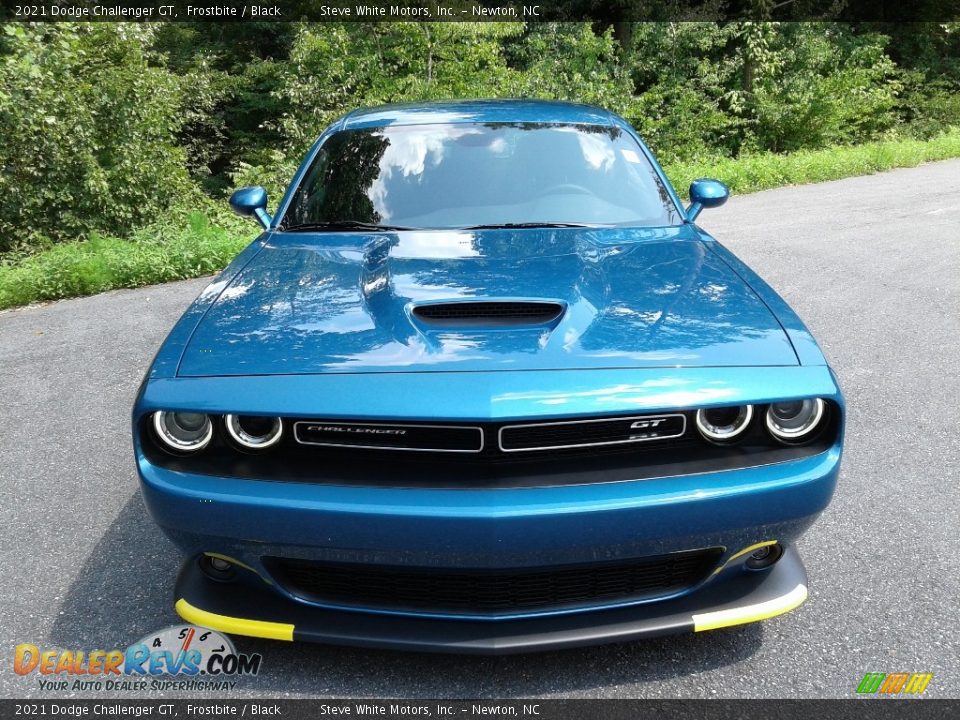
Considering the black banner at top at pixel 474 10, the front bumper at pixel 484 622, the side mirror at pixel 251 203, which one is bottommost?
the black banner at top at pixel 474 10

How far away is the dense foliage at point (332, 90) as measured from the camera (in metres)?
9.73

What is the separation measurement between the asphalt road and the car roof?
189cm

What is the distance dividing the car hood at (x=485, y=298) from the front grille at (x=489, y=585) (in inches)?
20.1

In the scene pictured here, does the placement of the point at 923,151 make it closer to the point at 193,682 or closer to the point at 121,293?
the point at 121,293

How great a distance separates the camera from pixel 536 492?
5.93ft

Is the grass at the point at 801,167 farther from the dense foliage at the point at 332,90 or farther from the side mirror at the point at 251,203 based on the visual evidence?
the side mirror at the point at 251,203

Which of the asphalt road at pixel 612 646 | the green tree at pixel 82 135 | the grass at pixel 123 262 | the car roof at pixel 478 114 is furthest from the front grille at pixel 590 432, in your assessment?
the green tree at pixel 82 135

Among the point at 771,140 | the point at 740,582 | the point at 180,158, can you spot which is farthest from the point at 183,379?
the point at 771,140

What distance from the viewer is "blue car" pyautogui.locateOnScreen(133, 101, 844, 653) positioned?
1.80m

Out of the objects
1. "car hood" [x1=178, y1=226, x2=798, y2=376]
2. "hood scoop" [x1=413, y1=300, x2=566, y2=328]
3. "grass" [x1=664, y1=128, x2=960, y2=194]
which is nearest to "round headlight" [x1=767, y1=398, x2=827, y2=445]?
"car hood" [x1=178, y1=226, x2=798, y2=376]

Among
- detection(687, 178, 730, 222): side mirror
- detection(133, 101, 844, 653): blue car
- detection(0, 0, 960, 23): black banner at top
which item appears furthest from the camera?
detection(0, 0, 960, 23): black banner at top

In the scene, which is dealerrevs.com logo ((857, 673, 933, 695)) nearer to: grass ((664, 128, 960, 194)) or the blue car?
the blue car

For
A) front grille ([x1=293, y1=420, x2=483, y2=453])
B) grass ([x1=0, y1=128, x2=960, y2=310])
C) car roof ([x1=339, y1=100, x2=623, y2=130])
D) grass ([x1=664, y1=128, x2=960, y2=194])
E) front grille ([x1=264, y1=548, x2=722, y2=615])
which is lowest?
grass ([x1=664, y1=128, x2=960, y2=194])

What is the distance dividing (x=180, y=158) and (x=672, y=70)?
12.4 meters
